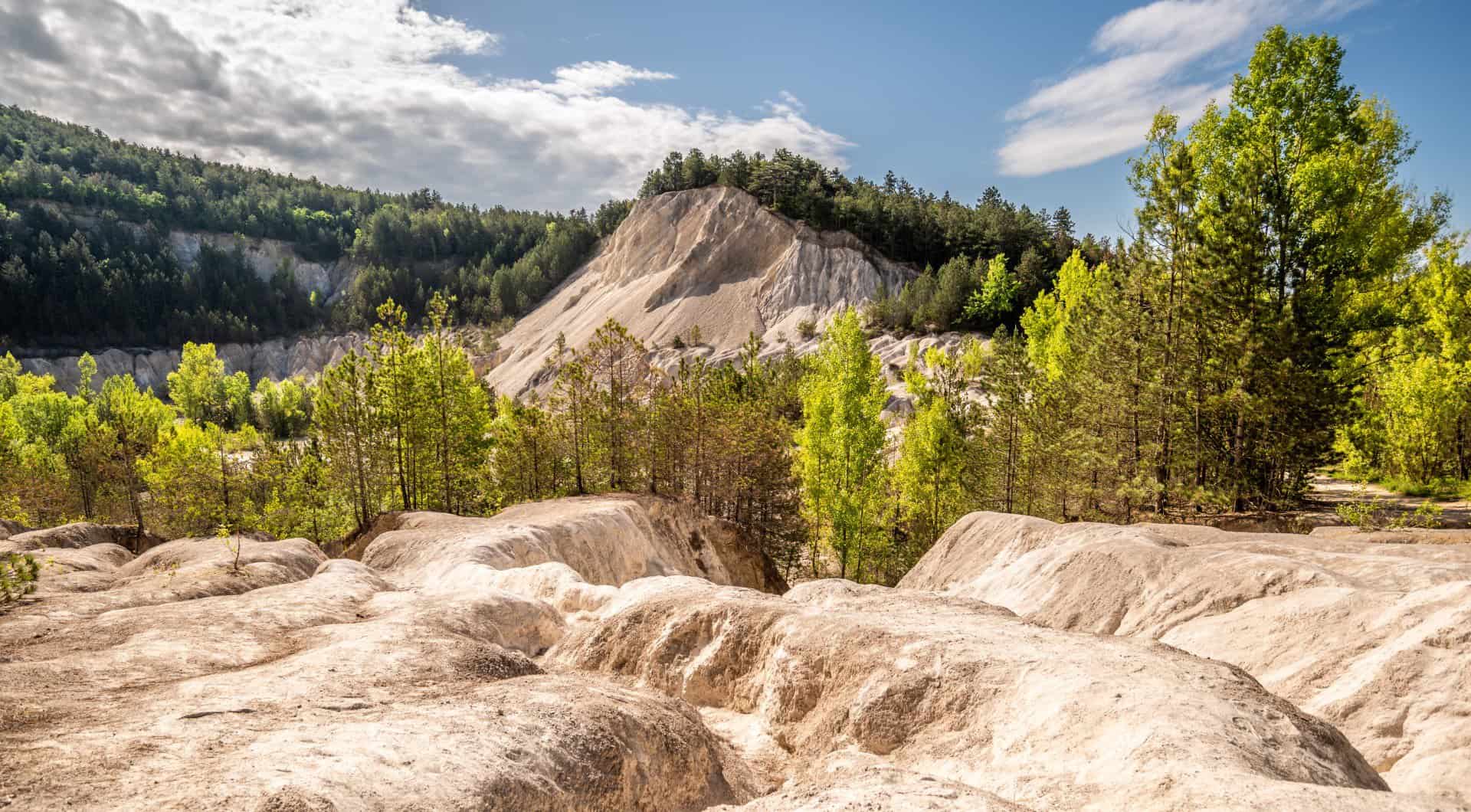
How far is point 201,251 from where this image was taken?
507 feet

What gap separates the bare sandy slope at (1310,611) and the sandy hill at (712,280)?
76.8m

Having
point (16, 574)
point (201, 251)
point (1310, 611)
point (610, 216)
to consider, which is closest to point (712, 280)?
point (610, 216)

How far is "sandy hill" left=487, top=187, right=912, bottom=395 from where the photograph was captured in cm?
9619

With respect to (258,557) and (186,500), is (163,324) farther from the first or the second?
(258,557)

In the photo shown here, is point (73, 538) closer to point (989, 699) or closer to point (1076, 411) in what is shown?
point (989, 699)

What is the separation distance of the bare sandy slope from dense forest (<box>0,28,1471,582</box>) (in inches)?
310

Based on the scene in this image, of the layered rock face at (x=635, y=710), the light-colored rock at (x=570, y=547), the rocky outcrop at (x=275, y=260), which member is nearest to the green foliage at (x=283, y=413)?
the rocky outcrop at (x=275, y=260)

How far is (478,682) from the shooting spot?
27.5ft

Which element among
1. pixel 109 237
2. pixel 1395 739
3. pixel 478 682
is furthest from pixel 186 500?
pixel 109 237

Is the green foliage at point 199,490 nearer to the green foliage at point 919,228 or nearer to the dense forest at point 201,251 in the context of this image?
the green foliage at point 919,228

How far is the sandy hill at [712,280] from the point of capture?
3787 inches

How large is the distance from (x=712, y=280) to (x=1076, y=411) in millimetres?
80430

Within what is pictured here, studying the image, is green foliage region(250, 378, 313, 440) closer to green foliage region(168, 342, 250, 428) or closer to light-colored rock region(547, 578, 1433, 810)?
green foliage region(168, 342, 250, 428)

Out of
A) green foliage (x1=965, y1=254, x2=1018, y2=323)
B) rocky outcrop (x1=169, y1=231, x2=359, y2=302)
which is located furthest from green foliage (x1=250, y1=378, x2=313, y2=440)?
green foliage (x1=965, y1=254, x2=1018, y2=323)
